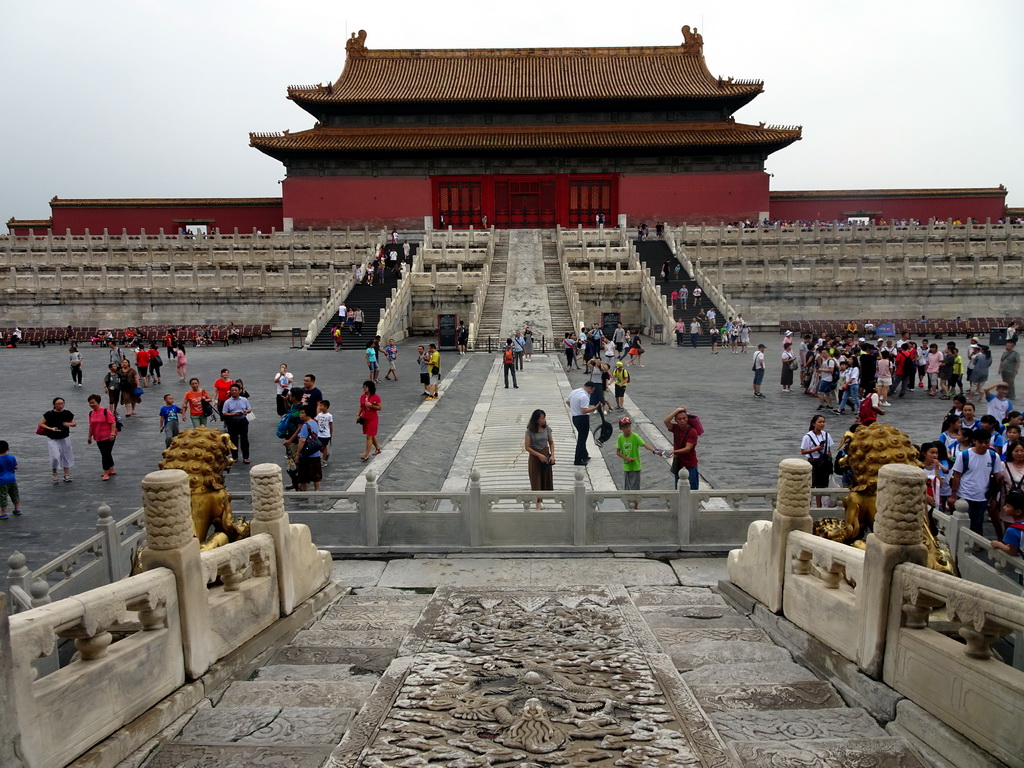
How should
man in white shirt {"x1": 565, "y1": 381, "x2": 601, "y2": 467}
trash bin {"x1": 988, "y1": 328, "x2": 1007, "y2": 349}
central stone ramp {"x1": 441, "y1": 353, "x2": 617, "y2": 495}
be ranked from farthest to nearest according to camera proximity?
1. trash bin {"x1": 988, "y1": 328, "x2": 1007, "y2": 349}
2. man in white shirt {"x1": 565, "y1": 381, "x2": 601, "y2": 467}
3. central stone ramp {"x1": 441, "y1": 353, "x2": 617, "y2": 495}

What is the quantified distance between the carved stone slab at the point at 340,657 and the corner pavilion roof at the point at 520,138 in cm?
4007

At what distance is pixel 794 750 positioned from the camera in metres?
3.29

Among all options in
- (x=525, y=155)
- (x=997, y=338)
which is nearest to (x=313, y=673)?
(x=997, y=338)

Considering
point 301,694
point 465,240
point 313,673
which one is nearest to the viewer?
point 301,694

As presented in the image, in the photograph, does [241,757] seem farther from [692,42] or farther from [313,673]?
[692,42]

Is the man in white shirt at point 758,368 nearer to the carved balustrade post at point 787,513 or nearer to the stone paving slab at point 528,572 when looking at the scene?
the stone paving slab at point 528,572

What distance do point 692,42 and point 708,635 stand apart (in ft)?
167

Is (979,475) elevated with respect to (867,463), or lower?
lower

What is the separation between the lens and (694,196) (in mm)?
42969

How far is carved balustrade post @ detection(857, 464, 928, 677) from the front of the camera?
151 inches

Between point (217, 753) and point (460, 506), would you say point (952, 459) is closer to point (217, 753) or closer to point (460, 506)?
point (460, 506)

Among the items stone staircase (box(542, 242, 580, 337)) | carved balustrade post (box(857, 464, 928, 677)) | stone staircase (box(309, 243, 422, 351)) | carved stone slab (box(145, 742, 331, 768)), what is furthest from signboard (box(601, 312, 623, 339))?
carved stone slab (box(145, 742, 331, 768))

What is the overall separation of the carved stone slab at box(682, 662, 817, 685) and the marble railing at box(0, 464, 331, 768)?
2918 mm

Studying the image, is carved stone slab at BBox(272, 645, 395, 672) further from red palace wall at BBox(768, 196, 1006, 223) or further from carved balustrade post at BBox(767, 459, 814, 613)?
red palace wall at BBox(768, 196, 1006, 223)
